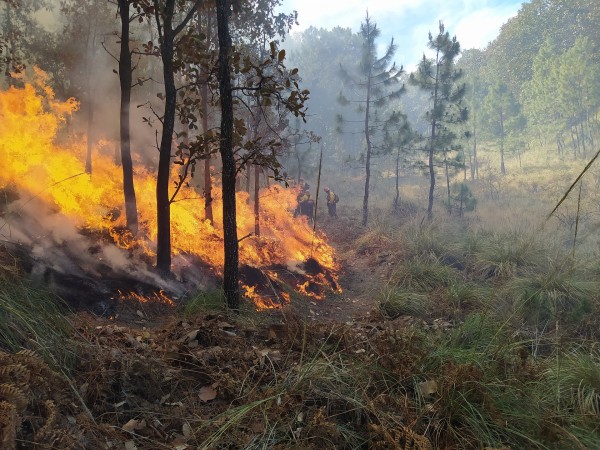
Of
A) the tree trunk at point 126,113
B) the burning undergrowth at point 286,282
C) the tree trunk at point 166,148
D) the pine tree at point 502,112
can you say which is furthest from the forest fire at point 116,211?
the pine tree at point 502,112

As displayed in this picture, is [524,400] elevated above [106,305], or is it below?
above

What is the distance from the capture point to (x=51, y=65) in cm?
1761

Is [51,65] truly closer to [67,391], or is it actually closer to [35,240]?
[35,240]

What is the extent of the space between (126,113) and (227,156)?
18.6 ft

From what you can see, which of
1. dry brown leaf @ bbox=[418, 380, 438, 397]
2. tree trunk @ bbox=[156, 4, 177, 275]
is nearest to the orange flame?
tree trunk @ bbox=[156, 4, 177, 275]

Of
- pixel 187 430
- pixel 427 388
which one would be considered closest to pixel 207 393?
pixel 187 430

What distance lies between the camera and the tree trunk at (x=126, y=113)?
8.62 m

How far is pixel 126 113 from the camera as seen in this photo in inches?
371

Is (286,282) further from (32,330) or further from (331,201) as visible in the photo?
(331,201)

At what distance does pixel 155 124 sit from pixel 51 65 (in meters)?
5.18

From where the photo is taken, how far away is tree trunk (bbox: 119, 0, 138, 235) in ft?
28.3

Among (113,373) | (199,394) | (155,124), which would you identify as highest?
(155,124)

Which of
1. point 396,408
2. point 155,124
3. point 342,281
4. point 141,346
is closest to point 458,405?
point 396,408

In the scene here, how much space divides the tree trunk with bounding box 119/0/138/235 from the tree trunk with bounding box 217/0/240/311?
183 inches
